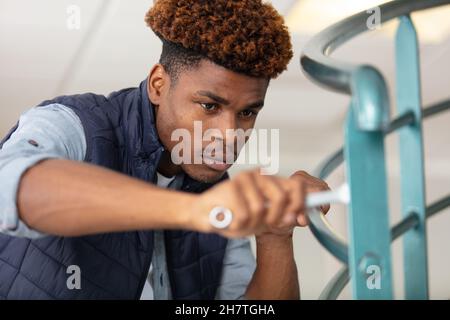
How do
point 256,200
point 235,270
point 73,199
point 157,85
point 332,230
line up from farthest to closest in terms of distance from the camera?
1. point 235,270
2. point 157,85
3. point 332,230
4. point 73,199
5. point 256,200

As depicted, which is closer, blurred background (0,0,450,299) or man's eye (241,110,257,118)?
man's eye (241,110,257,118)

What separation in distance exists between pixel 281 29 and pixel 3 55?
7.55 ft

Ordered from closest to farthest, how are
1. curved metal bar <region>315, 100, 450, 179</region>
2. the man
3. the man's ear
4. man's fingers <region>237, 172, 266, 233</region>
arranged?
man's fingers <region>237, 172, 266, 233</region> < curved metal bar <region>315, 100, 450, 179</region> < the man < the man's ear

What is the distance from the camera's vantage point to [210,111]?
3.37ft

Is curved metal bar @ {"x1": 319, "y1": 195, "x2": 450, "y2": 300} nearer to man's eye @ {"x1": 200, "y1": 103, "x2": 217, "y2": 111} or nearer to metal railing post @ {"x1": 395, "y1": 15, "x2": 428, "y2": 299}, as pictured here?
metal railing post @ {"x1": 395, "y1": 15, "x2": 428, "y2": 299}

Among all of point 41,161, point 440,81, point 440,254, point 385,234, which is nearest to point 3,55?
point 440,81

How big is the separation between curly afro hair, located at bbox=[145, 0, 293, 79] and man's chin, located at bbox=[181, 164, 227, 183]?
16cm

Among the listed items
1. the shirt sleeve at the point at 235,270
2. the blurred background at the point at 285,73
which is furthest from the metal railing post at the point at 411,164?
the blurred background at the point at 285,73

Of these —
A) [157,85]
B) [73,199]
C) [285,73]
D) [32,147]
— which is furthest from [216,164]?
[285,73]

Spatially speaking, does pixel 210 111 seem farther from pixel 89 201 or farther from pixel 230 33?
pixel 89 201

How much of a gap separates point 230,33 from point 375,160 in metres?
0.52

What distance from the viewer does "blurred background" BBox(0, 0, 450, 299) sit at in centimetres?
259

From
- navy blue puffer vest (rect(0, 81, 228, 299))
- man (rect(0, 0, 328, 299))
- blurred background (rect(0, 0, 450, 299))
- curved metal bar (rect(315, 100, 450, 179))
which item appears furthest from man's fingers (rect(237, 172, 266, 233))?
blurred background (rect(0, 0, 450, 299))

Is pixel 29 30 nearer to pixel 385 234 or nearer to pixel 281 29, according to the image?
pixel 281 29
